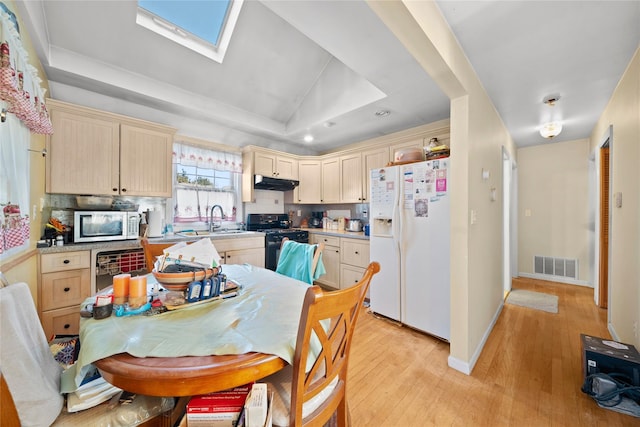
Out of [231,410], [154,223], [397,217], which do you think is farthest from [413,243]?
[154,223]

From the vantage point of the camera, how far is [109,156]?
239 centimetres

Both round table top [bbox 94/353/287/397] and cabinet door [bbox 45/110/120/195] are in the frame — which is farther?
cabinet door [bbox 45/110/120/195]

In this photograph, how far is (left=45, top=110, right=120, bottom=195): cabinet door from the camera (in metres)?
2.12

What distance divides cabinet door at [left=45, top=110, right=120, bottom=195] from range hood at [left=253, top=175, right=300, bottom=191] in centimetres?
163

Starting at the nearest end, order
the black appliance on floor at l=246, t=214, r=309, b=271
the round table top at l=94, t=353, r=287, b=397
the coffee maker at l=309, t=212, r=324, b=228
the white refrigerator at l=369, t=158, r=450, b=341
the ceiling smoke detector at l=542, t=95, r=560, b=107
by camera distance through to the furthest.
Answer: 1. the round table top at l=94, t=353, r=287, b=397
2. the white refrigerator at l=369, t=158, r=450, b=341
3. the ceiling smoke detector at l=542, t=95, r=560, b=107
4. the black appliance on floor at l=246, t=214, r=309, b=271
5. the coffee maker at l=309, t=212, r=324, b=228

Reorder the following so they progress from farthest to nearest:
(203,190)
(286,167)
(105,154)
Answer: (286,167) → (203,190) → (105,154)

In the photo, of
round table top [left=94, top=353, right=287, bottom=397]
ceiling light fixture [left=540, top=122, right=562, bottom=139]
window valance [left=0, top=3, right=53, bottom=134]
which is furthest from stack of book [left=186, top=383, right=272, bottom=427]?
ceiling light fixture [left=540, top=122, right=562, bottom=139]

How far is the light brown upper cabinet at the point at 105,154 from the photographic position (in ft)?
7.03

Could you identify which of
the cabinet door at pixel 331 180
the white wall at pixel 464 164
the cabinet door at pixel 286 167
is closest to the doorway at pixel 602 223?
the white wall at pixel 464 164

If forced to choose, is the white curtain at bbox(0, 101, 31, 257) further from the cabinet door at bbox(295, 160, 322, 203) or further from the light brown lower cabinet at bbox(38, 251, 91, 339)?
the cabinet door at bbox(295, 160, 322, 203)

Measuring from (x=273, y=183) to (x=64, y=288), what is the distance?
252 cm

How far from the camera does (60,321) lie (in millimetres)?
1961

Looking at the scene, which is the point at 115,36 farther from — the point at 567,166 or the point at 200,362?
the point at 567,166

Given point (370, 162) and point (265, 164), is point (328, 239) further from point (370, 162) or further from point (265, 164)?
point (265, 164)
